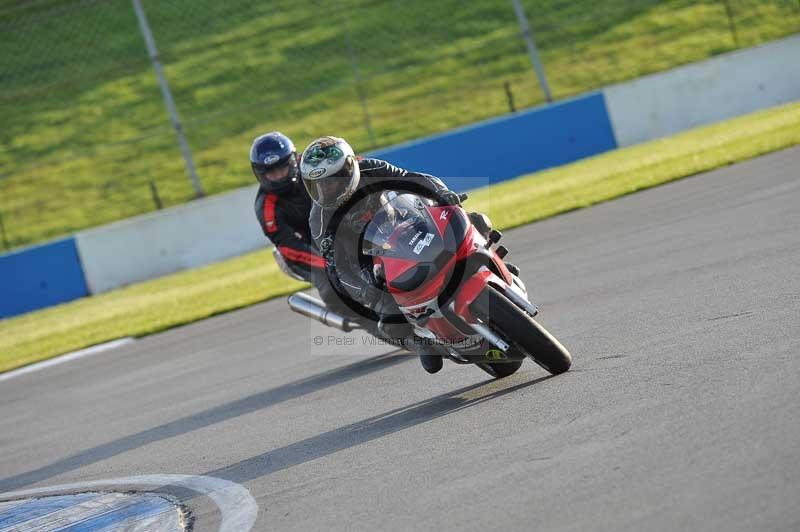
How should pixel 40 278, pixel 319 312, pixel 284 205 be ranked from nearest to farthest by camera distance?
pixel 319 312 < pixel 284 205 < pixel 40 278

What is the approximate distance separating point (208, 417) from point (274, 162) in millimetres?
2404

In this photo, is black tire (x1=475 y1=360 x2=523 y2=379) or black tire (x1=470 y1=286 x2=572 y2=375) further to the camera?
black tire (x1=475 y1=360 x2=523 y2=379)

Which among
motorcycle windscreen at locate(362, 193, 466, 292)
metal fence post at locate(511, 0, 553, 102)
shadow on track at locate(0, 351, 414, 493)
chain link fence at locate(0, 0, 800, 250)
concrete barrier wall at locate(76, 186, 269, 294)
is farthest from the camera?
chain link fence at locate(0, 0, 800, 250)

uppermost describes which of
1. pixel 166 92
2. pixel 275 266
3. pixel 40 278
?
pixel 166 92

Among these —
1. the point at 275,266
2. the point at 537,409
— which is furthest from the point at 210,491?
the point at 275,266

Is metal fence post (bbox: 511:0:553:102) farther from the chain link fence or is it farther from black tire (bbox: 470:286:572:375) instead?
black tire (bbox: 470:286:572:375)

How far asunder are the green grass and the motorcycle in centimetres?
694

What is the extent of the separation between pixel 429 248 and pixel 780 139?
10.2 m

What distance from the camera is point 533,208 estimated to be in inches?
606

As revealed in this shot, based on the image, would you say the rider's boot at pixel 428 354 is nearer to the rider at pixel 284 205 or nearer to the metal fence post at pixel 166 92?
the rider at pixel 284 205

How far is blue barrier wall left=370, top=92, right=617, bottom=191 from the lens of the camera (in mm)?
19906

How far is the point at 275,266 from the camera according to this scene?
16797 millimetres

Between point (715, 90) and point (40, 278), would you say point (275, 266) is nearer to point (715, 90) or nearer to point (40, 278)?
point (40, 278)

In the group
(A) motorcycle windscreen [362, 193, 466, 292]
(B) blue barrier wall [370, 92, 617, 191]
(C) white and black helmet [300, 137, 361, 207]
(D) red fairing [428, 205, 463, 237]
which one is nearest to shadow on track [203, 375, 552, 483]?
(A) motorcycle windscreen [362, 193, 466, 292]
